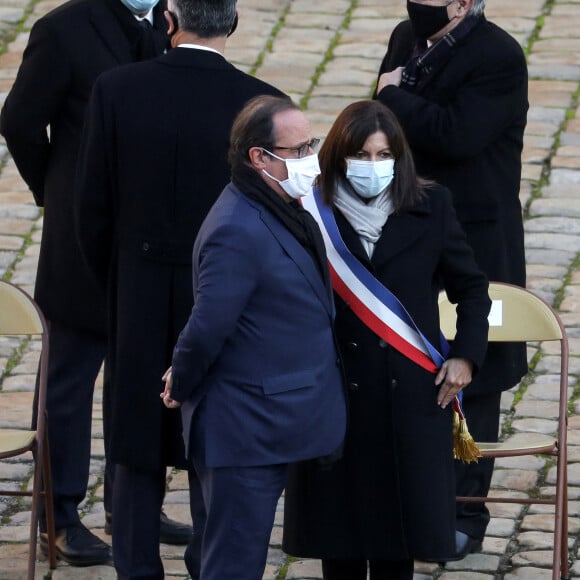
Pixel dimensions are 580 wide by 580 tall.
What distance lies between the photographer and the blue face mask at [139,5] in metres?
5.57

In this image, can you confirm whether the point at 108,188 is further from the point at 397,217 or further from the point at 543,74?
the point at 543,74

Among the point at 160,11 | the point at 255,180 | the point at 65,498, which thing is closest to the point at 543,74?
the point at 160,11

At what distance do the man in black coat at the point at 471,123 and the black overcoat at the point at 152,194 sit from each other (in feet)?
2.63

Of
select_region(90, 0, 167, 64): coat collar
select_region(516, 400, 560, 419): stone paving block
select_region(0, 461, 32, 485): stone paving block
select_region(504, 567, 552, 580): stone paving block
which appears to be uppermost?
select_region(90, 0, 167, 64): coat collar

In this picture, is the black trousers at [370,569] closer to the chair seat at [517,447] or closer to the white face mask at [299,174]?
the chair seat at [517,447]

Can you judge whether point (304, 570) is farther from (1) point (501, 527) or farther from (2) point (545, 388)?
(2) point (545, 388)

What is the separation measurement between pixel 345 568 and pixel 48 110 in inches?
74.1

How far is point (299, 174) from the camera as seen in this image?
14.1ft

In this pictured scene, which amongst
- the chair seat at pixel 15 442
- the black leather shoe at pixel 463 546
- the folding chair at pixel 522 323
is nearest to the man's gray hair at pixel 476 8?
the folding chair at pixel 522 323

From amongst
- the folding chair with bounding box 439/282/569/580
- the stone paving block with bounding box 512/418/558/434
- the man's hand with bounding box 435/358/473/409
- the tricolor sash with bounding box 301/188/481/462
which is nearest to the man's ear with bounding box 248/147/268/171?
the tricolor sash with bounding box 301/188/481/462

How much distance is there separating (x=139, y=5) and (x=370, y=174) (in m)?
1.44

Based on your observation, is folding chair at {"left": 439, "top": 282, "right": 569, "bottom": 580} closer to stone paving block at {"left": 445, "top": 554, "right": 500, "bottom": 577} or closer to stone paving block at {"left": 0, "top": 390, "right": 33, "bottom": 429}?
stone paving block at {"left": 445, "top": 554, "right": 500, "bottom": 577}

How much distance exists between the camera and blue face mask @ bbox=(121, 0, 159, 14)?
18.3 ft

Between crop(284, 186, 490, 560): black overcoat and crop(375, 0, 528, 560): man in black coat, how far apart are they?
74cm
